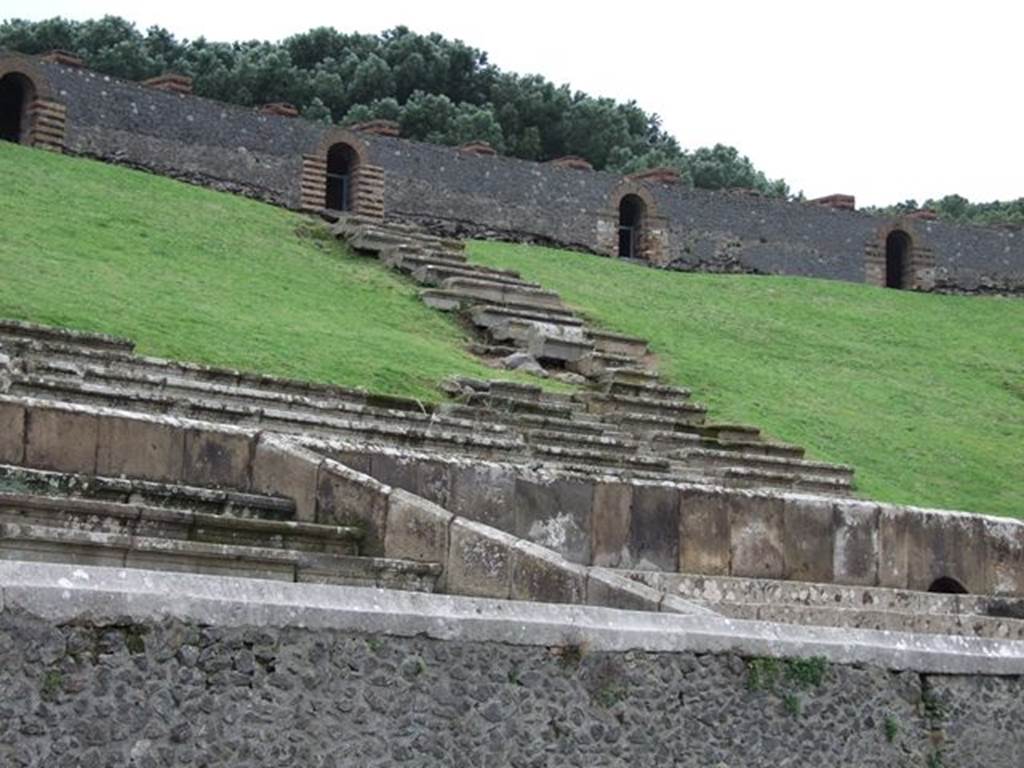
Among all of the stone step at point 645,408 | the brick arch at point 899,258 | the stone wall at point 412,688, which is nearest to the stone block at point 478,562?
the stone wall at point 412,688

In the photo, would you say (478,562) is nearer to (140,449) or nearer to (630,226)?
(140,449)

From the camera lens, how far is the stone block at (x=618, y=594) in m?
7.82

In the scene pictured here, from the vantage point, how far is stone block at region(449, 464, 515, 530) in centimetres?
1027

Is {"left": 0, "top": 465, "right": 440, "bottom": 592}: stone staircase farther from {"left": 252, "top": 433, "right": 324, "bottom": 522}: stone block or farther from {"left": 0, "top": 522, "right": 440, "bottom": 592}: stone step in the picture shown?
{"left": 252, "top": 433, "right": 324, "bottom": 522}: stone block

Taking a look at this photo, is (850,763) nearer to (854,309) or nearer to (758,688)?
(758,688)

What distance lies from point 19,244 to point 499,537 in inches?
518

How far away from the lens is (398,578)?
866 centimetres

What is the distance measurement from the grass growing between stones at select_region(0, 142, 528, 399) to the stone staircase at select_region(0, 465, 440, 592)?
6.80m

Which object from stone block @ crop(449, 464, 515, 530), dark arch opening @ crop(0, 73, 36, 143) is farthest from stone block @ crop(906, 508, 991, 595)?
dark arch opening @ crop(0, 73, 36, 143)

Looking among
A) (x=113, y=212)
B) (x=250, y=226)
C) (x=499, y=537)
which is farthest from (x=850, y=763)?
(x=250, y=226)

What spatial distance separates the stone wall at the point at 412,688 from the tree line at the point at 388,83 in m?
44.7

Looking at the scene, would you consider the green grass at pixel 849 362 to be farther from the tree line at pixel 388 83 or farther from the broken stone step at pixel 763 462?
the tree line at pixel 388 83

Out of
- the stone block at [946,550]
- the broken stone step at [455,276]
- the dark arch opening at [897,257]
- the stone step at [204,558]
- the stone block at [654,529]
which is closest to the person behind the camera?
the stone step at [204,558]

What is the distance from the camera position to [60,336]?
47.9ft
